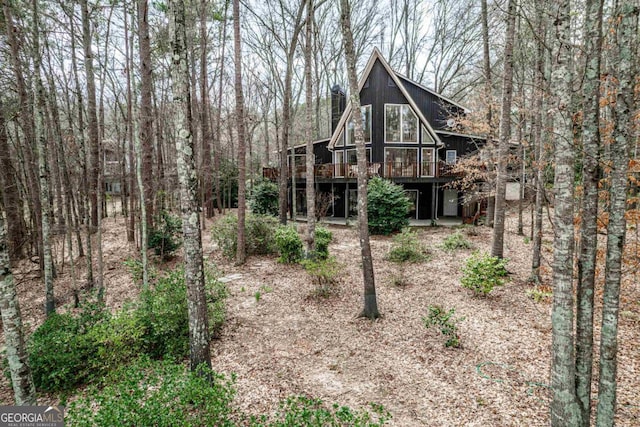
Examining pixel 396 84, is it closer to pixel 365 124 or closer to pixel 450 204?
pixel 365 124

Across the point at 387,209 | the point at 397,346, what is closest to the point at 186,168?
the point at 397,346

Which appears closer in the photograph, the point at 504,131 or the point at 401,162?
the point at 504,131

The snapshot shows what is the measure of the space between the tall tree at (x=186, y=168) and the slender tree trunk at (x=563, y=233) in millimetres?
4031

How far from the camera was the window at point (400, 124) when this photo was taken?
57.0 feet

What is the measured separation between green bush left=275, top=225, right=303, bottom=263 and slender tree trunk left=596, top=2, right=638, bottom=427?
778 centimetres

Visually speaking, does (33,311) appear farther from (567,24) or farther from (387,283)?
(567,24)

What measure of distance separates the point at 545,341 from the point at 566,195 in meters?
4.30

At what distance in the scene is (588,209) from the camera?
10.6 feet

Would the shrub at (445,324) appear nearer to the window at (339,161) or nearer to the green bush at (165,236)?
the green bush at (165,236)

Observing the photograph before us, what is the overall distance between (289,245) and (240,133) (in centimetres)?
384

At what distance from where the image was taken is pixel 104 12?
980 centimetres

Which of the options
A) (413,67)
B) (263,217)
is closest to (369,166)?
(263,217)

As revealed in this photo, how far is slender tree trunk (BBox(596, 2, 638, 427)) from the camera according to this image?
9.48ft

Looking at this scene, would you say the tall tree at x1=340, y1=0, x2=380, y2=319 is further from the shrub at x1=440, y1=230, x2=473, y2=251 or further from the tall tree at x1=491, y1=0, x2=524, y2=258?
the shrub at x1=440, y1=230, x2=473, y2=251
